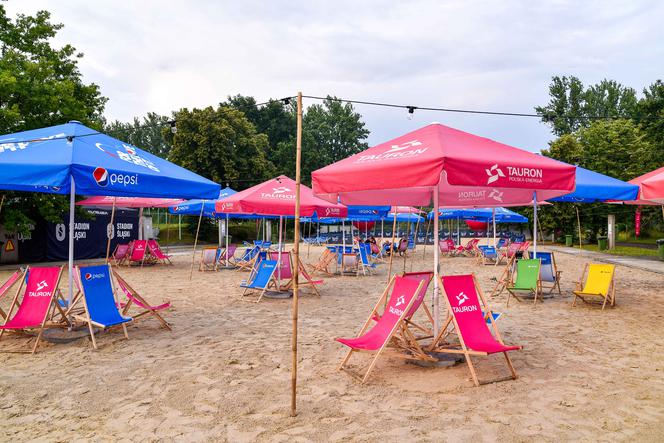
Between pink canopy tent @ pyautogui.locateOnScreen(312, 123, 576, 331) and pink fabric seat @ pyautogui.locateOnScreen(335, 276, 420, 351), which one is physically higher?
pink canopy tent @ pyautogui.locateOnScreen(312, 123, 576, 331)

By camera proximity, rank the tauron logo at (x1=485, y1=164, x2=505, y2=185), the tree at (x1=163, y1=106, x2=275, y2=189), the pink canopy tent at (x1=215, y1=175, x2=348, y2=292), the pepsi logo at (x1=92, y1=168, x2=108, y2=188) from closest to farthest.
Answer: the tauron logo at (x1=485, y1=164, x2=505, y2=185), the pepsi logo at (x1=92, y1=168, x2=108, y2=188), the pink canopy tent at (x1=215, y1=175, x2=348, y2=292), the tree at (x1=163, y1=106, x2=275, y2=189)

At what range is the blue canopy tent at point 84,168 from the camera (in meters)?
4.98

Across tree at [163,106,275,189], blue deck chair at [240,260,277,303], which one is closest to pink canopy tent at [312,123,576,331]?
blue deck chair at [240,260,277,303]

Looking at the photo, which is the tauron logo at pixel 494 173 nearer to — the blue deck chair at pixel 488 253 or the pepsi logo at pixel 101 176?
the pepsi logo at pixel 101 176

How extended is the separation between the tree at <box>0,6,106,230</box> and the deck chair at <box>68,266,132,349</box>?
9.86 metres

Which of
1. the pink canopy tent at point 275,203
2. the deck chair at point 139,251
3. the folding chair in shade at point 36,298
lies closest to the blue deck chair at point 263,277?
the pink canopy tent at point 275,203

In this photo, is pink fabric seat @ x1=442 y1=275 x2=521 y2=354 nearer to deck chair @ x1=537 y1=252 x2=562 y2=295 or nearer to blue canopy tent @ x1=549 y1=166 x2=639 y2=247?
blue canopy tent @ x1=549 y1=166 x2=639 y2=247

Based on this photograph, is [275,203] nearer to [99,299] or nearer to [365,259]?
[99,299]

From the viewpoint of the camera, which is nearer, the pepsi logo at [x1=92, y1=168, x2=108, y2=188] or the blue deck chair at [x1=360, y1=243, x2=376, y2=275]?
the pepsi logo at [x1=92, y1=168, x2=108, y2=188]

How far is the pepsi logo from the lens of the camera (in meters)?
5.14

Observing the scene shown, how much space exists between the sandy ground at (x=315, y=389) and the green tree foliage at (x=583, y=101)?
49965mm

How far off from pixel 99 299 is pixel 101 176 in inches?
66.5

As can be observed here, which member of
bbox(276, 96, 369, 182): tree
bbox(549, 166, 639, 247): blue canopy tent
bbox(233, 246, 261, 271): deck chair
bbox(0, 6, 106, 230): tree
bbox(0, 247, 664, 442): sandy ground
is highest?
bbox(276, 96, 369, 182): tree

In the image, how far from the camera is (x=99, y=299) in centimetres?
583
